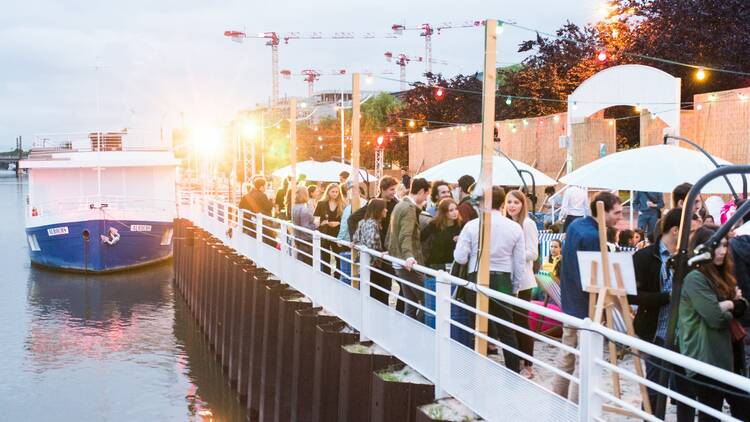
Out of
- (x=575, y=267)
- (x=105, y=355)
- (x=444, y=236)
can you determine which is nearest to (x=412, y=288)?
(x=444, y=236)

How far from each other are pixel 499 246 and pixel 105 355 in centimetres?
1591

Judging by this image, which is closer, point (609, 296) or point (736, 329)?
point (736, 329)

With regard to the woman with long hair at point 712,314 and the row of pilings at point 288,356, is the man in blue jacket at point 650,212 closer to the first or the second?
the row of pilings at point 288,356

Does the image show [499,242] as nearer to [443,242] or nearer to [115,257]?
[443,242]

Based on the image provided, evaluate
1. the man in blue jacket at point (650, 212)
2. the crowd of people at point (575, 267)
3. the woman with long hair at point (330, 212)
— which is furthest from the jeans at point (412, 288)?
the man in blue jacket at point (650, 212)

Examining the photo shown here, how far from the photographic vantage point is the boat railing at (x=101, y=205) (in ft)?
113

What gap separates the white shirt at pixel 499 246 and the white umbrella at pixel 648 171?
96.1 inches

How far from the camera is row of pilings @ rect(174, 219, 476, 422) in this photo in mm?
7520

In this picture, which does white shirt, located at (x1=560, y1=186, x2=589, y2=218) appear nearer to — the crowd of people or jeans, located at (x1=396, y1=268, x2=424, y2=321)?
the crowd of people

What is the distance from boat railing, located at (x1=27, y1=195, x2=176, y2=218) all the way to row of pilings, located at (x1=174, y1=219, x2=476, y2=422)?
507 inches

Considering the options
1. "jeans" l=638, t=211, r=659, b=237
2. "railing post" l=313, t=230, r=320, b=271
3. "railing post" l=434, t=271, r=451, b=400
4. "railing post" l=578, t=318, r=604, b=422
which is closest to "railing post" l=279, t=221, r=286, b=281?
"railing post" l=313, t=230, r=320, b=271

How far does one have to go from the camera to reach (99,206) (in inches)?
1337

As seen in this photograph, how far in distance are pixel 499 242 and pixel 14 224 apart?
6609 cm

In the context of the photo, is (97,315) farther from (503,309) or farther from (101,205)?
(503,309)
